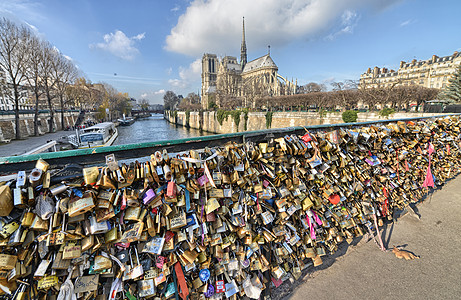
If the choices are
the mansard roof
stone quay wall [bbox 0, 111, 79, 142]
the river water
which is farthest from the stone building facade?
stone quay wall [bbox 0, 111, 79, 142]

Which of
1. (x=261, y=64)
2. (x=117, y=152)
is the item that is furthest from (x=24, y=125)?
(x=261, y=64)

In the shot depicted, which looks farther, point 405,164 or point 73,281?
point 405,164

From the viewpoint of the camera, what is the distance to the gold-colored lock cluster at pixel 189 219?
1.36m

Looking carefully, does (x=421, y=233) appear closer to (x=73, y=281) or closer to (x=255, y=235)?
(x=255, y=235)

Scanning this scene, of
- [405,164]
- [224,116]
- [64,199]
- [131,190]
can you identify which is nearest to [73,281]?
[64,199]

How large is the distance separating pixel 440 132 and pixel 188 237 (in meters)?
7.62

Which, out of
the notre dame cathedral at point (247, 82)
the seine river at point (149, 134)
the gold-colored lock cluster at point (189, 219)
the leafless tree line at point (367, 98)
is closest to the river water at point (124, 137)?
the seine river at point (149, 134)

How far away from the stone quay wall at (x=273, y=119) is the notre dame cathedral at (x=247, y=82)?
525 inches

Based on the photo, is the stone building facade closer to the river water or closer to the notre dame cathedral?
the notre dame cathedral

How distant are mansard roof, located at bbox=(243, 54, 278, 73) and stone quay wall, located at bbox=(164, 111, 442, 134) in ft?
136

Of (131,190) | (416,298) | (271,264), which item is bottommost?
(416,298)

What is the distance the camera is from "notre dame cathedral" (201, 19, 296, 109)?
205ft

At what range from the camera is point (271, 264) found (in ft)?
8.09

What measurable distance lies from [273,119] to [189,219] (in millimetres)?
32798
